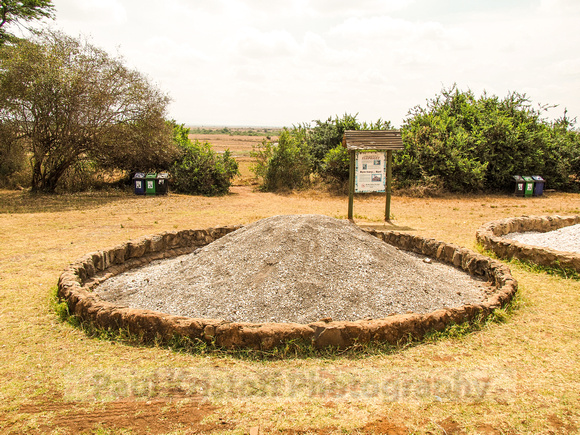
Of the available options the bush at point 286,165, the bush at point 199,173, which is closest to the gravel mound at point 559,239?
the bush at point 286,165

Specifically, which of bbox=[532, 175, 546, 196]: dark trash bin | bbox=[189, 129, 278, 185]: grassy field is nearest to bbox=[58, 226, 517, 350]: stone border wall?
bbox=[532, 175, 546, 196]: dark trash bin

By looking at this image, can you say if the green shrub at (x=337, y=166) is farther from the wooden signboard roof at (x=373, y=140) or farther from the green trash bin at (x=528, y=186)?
the green trash bin at (x=528, y=186)

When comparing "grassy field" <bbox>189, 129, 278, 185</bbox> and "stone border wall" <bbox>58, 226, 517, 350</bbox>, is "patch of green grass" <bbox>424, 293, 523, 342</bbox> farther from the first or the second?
"grassy field" <bbox>189, 129, 278, 185</bbox>

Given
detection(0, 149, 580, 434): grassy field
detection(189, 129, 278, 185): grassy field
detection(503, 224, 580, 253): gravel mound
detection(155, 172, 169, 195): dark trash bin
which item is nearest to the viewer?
detection(0, 149, 580, 434): grassy field

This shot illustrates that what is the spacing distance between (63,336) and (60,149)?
9932mm

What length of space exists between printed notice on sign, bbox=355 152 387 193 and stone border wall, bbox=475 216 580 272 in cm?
275

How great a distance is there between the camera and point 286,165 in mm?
14352

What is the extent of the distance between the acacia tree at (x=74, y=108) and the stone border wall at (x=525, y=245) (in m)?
9.80

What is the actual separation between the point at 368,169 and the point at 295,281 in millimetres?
5858

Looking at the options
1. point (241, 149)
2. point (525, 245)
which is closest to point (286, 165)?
point (525, 245)

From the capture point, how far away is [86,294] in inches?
146

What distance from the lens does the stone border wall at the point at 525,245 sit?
4.99m

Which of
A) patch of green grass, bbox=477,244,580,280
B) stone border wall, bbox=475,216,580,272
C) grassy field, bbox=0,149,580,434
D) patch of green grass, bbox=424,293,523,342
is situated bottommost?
grassy field, bbox=0,149,580,434

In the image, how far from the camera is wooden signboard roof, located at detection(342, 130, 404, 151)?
8789 millimetres
